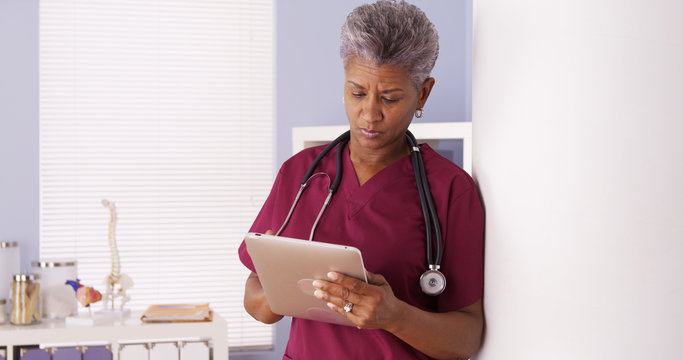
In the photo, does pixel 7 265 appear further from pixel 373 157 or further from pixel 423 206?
Answer: pixel 423 206

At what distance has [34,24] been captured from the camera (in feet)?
10.6

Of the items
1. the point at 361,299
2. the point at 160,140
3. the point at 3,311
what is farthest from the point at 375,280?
the point at 160,140

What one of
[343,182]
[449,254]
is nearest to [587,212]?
[449,254]

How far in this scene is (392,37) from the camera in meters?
1.06

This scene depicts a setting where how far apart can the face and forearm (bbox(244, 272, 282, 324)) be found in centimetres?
37

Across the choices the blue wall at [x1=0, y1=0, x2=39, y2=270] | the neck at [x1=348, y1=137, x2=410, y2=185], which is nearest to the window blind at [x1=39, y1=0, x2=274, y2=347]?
the blue wall at [x1=0, y1=0, x2=39, y2=270]

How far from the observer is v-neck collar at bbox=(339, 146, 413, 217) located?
1.19 metres

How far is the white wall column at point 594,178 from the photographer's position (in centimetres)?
69

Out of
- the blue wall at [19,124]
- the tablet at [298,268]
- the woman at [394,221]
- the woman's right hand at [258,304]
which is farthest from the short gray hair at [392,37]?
the blue wall at [19,124]

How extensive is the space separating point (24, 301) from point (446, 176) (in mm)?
2333

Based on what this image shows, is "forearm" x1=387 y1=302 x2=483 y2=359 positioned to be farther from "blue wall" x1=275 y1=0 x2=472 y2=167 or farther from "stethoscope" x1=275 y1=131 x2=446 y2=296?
"blue wall" x1=275 y1=0 x2=472 y2=167

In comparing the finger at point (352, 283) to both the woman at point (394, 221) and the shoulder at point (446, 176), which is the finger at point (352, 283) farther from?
the shoulder at point (446, 176)

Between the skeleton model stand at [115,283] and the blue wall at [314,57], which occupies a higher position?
the blue wall at [314,57]

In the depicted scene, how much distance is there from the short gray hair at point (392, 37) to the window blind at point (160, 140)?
97.8 inches
